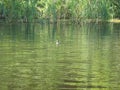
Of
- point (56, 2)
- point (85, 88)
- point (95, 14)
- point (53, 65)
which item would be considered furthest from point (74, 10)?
point (85, 88)

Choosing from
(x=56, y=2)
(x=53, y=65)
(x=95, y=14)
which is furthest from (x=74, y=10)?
(x=53, y=65)

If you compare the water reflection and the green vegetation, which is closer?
the water reflection

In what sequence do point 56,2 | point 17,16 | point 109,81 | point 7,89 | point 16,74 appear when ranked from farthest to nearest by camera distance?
point 56,2 < point 17,16 < point 16,74 < point 109,81 < point 7,89

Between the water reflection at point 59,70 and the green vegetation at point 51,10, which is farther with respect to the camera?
the green vegetation at point 51,10

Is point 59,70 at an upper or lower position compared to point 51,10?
upper

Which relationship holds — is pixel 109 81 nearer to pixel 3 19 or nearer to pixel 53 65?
pixel 53 65

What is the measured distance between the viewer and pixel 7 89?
14594 millimetres

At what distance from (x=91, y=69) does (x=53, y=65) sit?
1997 mm

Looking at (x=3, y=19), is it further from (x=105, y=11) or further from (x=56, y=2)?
(x=105, y=11)

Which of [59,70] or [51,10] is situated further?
[51,10]

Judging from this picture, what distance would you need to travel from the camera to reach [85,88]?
15.1 m

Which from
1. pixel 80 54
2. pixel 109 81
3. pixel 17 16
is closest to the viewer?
pixel 109 81

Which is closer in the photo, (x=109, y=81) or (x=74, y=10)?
(x=109, y=81)

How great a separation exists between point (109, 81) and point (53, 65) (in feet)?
15.7
